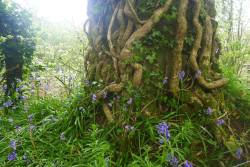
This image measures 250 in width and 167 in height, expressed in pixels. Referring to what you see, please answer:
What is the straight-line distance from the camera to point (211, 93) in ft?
10.5

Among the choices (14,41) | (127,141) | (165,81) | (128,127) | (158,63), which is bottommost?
(127,141)

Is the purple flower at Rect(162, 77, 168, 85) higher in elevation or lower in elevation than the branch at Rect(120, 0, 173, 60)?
lower

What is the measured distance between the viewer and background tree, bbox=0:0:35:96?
501 centimetres

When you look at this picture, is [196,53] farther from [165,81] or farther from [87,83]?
[87,83]

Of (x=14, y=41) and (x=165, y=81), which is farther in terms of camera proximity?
(x=14, y=41)

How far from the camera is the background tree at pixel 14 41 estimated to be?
501 cm

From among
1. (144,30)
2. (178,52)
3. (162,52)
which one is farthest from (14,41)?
(178,52)

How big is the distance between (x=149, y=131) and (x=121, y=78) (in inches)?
23.8

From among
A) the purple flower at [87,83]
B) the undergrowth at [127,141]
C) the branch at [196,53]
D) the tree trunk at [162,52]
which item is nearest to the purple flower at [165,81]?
the tree trunk at [162,52]

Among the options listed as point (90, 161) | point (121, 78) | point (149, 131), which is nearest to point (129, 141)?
point (149, 131)

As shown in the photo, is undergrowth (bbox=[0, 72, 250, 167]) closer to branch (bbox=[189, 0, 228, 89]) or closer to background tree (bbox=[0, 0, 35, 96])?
branch (bbox=[189, 0, 228, 89])

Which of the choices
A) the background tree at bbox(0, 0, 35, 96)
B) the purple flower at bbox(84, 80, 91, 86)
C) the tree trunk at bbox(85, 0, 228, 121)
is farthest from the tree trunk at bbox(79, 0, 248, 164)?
the background tree at bbox(0, 0, 35, 96)

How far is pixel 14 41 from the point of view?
16.6ft

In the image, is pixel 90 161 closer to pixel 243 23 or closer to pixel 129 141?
pixel 129 141
